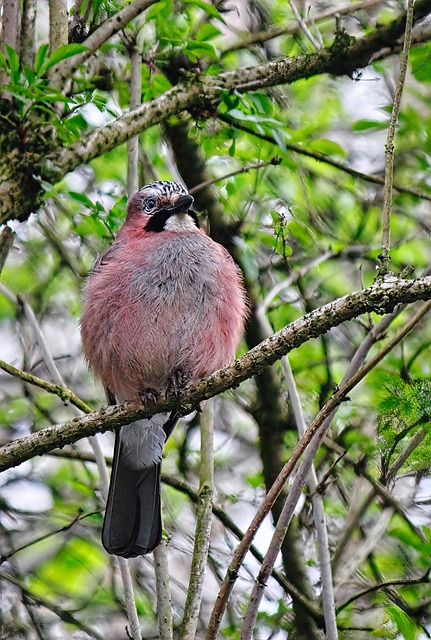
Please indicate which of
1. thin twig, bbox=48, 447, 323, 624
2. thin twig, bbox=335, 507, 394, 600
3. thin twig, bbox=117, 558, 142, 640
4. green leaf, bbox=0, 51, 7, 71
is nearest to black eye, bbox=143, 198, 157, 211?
green leaf, bbox=0, 51, 7, 71

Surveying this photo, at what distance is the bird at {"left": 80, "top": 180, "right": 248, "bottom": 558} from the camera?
4.94 meters

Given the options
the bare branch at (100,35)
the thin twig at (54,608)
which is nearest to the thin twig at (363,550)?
the thin twig at (54,608)

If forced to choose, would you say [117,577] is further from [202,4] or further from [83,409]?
[202,4]

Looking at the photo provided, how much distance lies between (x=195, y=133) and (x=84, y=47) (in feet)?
4.87

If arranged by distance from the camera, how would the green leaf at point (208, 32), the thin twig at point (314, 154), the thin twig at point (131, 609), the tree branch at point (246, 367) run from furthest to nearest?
the thin twig at point (314, 154) < the green leaf at point (208, 32) < the thin twig at point (131, 609) < the tree branch at point (246, 367)

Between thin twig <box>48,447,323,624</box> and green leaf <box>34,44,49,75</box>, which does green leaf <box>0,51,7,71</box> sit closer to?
green leaf <box>34,44,49,75</box>

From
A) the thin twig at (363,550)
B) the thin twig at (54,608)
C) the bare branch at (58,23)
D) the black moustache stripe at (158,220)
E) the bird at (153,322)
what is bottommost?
the thin twig at (54,608)

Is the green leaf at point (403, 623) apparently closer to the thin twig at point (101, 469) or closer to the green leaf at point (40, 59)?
the thin twig at point (101, 469)

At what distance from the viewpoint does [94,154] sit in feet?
17.8

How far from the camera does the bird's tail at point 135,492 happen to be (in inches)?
200

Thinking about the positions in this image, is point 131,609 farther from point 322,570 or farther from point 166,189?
point 166,189

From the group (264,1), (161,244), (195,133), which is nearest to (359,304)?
(161,244)

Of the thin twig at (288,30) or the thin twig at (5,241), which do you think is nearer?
the thin twig at (5,241)

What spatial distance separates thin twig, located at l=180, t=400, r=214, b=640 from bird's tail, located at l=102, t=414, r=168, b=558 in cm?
29
